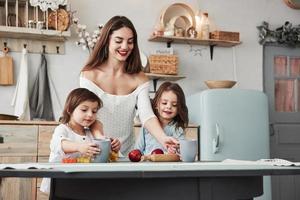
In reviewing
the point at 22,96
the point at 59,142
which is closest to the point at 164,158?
the point at 59,142

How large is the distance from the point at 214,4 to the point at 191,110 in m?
1.14

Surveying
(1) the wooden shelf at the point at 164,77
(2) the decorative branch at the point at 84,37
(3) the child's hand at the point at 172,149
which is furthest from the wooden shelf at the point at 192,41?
(3) the child's hand at the point at 172,149

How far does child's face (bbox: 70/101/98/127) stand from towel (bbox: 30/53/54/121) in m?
2.08

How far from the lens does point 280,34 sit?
4.96 m

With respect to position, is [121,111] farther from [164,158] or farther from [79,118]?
[164,158]

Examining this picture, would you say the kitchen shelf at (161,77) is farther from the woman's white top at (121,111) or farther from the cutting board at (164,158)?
the cutting board at (164,158)

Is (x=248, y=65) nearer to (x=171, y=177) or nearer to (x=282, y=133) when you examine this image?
(x=282, y=133)

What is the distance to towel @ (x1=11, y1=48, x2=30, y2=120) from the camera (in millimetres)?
3967

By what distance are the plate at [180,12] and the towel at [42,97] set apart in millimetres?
1231

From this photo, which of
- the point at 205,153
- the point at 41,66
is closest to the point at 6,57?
the point at 41,66

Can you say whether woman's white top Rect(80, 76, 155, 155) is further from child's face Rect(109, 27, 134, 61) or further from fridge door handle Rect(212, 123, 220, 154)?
fridge door handle Rect(212, 123, 220, 154)

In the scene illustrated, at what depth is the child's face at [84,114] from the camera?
2025 millimetres

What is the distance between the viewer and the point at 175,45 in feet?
15.2

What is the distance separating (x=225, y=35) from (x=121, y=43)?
2.67m
